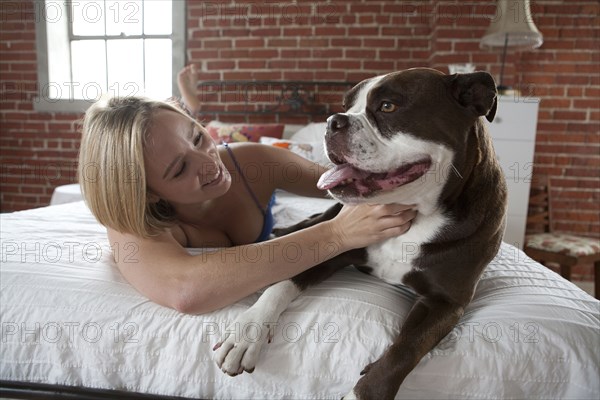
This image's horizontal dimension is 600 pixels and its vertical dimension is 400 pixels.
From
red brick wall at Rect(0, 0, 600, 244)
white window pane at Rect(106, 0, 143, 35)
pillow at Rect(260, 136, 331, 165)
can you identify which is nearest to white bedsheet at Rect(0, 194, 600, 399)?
pillow at Rect(260, 136, 331, 165)

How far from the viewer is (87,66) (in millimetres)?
3957

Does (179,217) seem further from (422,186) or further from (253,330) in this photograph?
(422,186)

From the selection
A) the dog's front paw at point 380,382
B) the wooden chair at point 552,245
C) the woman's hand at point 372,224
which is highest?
the woman's hand at point 372,224

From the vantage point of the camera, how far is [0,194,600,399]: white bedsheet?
864mm

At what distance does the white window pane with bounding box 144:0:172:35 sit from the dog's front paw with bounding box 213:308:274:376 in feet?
11.0

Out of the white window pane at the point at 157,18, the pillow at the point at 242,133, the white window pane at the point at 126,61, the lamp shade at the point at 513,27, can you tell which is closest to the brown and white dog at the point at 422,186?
the pillow at the point at 242,133

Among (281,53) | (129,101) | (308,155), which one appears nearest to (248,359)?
(129,101)

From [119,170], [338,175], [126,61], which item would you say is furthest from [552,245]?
[126,61]

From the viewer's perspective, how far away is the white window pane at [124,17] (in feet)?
12.3

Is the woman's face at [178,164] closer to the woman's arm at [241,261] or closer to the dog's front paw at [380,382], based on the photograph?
the woman's arm at [241,261]

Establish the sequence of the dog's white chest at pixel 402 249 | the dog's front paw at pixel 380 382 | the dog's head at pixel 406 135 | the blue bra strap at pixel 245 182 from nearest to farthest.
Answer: the dog's front paw at pixel 380 382, the dog's head at pixel 406 135, the dog's white chest at pixel 402 249, the blue bra strap at pixel 245 182

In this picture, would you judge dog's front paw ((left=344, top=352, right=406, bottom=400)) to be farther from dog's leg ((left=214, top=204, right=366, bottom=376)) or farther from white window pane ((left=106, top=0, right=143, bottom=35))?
white window pane ((left=106, top=0, right=143, bottom=35))

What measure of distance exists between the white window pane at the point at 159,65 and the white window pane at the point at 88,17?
0.52 m

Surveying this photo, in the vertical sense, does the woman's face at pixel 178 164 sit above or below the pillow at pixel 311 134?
above
